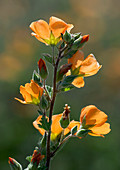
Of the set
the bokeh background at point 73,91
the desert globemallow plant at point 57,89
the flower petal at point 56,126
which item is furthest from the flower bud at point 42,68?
the bokeh background at point 73,91

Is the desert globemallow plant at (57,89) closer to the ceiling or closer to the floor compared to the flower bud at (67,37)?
closer to the floor

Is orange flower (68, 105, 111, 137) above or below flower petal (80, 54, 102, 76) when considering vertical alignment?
below

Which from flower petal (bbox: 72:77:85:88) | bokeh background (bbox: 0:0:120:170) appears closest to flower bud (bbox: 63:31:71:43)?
flower petal (bbox: 72:77:85:88)

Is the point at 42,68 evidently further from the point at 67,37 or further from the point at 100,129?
the point at 100,129

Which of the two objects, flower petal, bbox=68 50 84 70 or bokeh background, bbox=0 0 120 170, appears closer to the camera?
flower petal, bbox=68 50 84 70

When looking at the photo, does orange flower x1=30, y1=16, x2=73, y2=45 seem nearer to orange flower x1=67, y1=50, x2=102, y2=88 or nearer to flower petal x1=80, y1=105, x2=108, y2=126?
orange flower x1=67, y1=50, x2=102, y2=88

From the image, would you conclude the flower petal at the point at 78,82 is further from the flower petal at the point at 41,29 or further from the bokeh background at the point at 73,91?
the bokeh background at the point at 73,91

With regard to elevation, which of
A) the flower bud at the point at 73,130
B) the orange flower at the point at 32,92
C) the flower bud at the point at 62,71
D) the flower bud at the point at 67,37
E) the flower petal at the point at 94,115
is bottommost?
the flower bud at the point at 73,130
